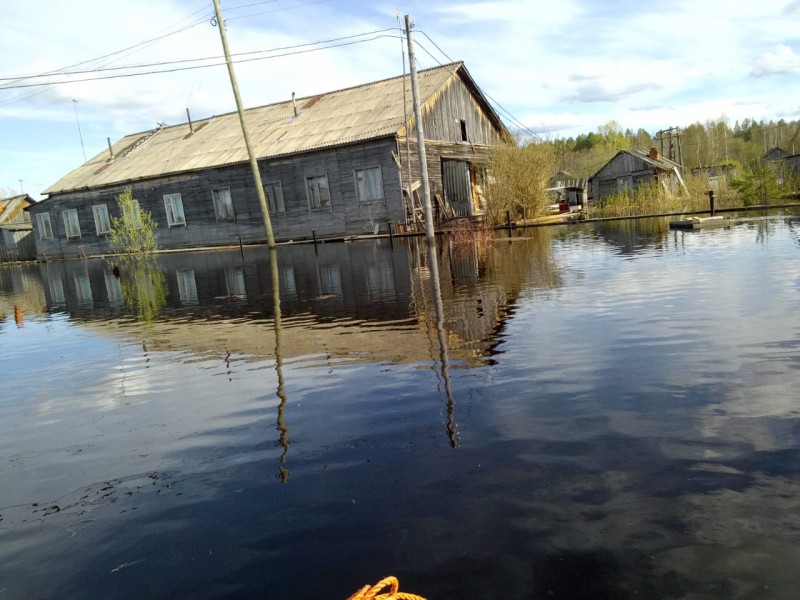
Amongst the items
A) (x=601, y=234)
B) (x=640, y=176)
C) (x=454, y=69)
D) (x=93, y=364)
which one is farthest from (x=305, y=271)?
(x=640, y=176)

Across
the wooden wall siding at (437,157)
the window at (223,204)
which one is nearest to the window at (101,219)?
the window at (223,204)

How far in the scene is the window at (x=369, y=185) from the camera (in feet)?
92.4

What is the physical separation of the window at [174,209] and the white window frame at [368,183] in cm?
1237

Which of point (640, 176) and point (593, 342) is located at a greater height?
point (640, 176)

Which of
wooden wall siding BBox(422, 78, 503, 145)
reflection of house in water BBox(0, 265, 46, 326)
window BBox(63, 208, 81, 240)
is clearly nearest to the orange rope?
A: reflection of house in water BBox(0, 265, 46, 326)

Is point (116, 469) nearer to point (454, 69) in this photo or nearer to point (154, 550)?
point (154, 550)

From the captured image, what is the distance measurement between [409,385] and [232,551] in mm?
2753

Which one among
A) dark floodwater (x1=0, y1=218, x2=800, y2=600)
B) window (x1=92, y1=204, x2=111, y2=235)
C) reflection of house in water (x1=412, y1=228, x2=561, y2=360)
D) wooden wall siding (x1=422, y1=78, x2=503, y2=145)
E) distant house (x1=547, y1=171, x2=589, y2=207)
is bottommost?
dark floodwater (x1=0, y1=218, x2=800, y2=600)

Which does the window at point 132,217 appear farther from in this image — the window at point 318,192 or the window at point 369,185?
the window at point 369,185

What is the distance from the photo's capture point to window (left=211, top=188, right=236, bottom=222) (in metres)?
33.2

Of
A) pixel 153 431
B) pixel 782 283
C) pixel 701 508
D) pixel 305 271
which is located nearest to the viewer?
pixel 701 508

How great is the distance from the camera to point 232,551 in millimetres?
3170

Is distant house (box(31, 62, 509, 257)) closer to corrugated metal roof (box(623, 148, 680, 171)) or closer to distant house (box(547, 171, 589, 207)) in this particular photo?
distant house (box(547, 171, 589, 207))

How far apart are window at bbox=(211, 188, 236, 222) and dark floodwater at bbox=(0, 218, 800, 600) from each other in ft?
81.2
